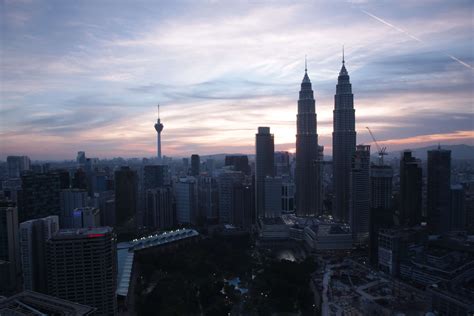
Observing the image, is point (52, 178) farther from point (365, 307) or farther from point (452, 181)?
point (452, 181)

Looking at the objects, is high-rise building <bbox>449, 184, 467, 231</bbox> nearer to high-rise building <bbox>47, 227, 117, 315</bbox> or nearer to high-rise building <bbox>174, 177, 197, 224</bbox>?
high-rise building <bbox>47, 227, 117, 315</bbox>

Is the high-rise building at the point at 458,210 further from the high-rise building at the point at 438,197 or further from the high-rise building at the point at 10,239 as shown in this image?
the high-rise building at the point at 10,239

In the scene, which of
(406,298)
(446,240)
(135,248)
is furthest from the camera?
(135,248)

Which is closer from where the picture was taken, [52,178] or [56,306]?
[56,306]

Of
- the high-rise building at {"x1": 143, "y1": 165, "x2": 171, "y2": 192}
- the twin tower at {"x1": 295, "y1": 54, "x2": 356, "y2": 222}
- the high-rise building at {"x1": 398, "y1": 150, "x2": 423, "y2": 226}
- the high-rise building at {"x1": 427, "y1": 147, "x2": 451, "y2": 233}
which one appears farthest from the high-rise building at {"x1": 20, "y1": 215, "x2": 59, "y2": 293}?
the twin tower at {"x1": 295, "y1": 54, "x2": 356, "y2": 222}

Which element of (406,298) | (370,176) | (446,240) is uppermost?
(370,176)

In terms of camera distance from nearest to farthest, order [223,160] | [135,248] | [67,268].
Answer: [67,268] < [135,248] < [223,160]

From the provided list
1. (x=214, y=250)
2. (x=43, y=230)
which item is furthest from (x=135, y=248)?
(x=43, y=230)
